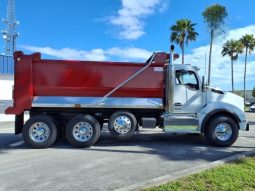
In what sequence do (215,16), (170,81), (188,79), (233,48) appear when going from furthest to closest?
(233,48) → (215,16) → (188,79) → (170,81)

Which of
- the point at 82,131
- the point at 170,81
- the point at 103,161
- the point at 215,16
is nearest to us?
the point at 103,161

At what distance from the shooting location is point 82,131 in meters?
10.9

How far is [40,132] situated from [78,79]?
1.88 meters

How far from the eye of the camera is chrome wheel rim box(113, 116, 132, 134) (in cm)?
1099

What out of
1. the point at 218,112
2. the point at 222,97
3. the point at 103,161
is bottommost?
the point at 103,161

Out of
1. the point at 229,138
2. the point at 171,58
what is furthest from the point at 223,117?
the point at 171,58

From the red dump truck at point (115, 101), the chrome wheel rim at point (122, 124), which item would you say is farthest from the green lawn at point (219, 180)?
the chrome wheel rim at point (122, 124)

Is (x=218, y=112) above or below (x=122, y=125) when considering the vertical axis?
above

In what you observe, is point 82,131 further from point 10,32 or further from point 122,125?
point 10,32

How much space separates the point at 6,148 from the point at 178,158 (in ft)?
16.2

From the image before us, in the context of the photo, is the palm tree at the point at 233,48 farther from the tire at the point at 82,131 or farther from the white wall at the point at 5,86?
the tire at the point at 82,131

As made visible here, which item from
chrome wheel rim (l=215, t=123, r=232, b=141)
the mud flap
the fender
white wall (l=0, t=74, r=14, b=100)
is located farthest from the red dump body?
white wall (l=0, t=74, r=14, b=100)

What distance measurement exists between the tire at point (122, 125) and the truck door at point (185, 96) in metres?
1.41

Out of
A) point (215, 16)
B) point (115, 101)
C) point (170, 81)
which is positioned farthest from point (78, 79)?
point (215, 16)
